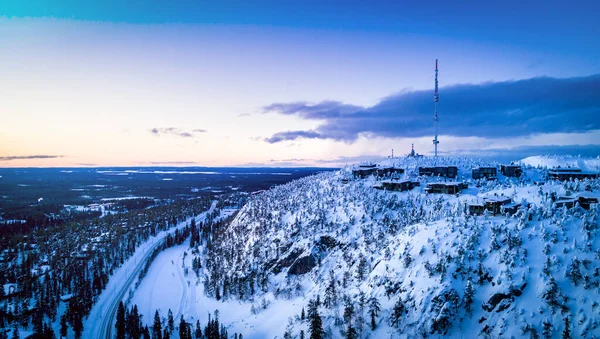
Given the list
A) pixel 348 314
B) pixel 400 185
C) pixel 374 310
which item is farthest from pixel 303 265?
pixel 400 185

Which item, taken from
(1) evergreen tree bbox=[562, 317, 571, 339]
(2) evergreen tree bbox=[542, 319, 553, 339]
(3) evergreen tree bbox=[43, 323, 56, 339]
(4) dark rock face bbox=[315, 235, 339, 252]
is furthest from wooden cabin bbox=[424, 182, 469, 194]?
(3) evergreen tree bbox=[43, 323, 56, 339]

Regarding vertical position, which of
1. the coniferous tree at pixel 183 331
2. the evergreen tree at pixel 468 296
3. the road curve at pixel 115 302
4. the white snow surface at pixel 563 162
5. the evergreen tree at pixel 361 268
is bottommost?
the road curve at pixel 115 302

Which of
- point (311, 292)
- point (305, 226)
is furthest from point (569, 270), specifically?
point (305, 226)

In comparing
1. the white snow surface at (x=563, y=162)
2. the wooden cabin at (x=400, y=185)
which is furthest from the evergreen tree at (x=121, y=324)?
the white snow surface at (x=563, y=162)

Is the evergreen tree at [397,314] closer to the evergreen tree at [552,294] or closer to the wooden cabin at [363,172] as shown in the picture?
the evergreen tree at [552,294]

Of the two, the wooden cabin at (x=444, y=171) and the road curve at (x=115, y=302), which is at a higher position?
the wooden cabin at (x=444, y=171)

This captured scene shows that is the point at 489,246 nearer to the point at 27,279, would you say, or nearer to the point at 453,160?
the point at 453,160

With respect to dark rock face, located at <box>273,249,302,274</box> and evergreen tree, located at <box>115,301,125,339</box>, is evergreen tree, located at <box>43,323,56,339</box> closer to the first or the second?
evergreen tree, located at <box>115,301,125,339</box>
